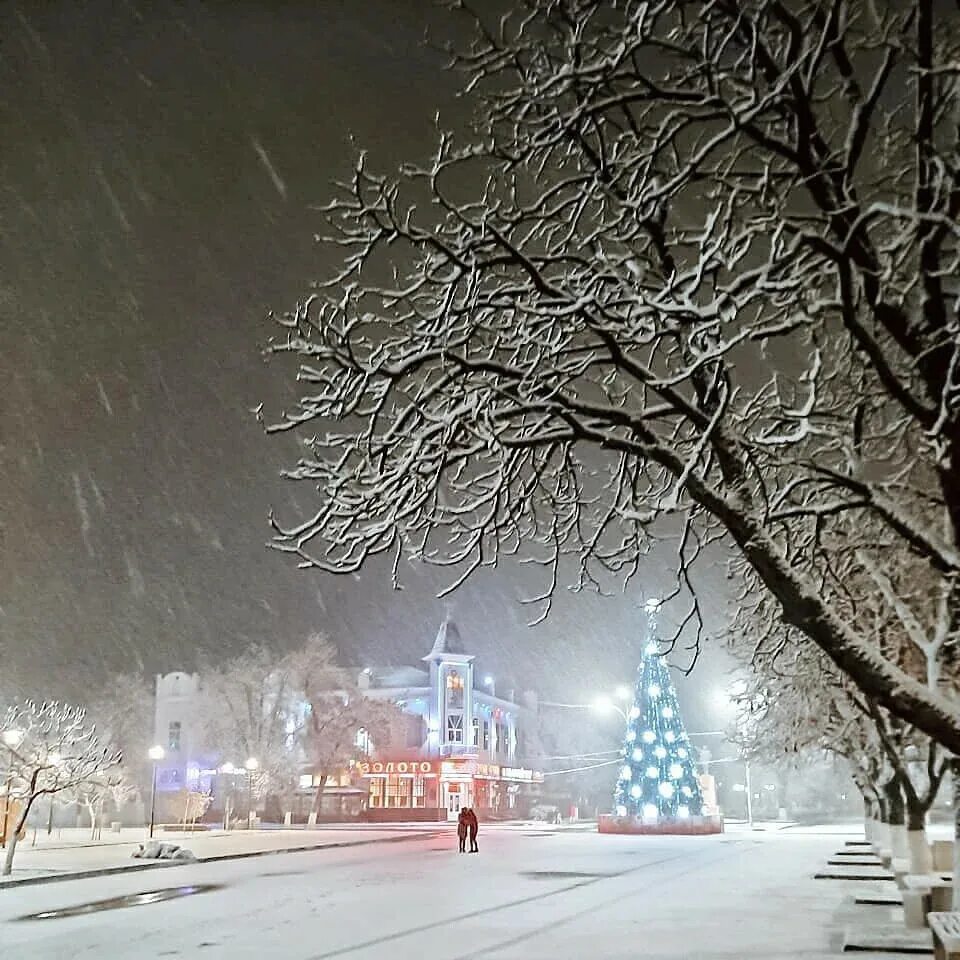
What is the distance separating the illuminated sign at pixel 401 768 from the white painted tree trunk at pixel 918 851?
231ft

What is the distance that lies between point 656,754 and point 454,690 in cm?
4024

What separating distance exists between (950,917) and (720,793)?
103 meters

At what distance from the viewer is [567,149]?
883 centimetres

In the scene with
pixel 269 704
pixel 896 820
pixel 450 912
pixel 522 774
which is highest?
pixel 269 704

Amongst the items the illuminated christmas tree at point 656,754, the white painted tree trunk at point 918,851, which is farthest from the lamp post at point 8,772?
the illuminated christmas tree at point 656,754

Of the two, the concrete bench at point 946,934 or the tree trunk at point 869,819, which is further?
the tree trunk at point 869,819

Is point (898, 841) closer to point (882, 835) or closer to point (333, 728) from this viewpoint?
point (882, 835)

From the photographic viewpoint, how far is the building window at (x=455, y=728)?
8812cm

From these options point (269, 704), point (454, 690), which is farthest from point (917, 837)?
point (454, 690)

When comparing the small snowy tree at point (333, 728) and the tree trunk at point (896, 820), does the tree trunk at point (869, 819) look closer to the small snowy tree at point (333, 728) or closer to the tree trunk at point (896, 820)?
the tree trunk at point (896, 820)

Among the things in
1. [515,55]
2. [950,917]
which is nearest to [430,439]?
[515,55]

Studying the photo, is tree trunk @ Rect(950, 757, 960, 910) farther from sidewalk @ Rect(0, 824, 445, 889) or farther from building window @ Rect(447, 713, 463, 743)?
building window @ Rect(447, 713, 463, 743)

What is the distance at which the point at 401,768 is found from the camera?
86062mm

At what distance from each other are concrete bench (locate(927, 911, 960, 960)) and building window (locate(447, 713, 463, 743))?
79.8 m
